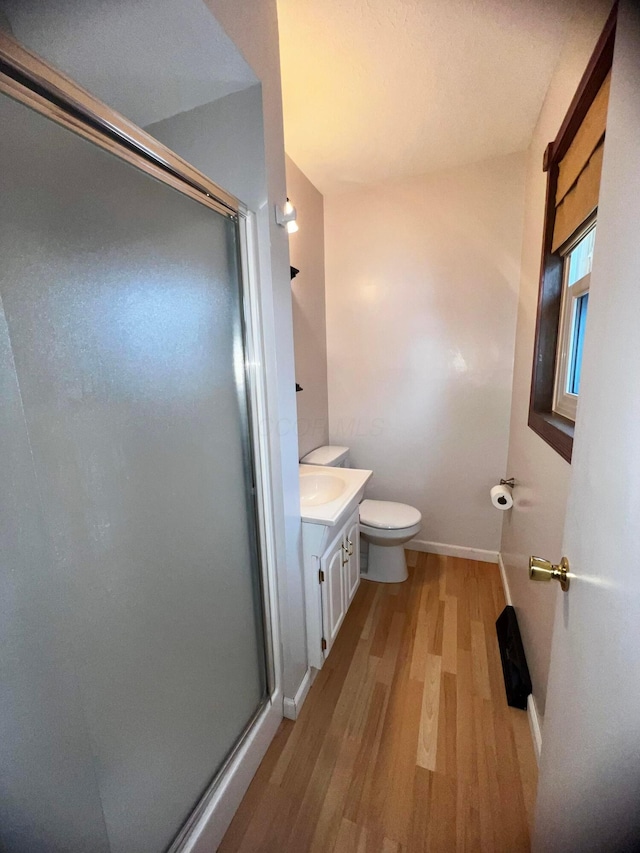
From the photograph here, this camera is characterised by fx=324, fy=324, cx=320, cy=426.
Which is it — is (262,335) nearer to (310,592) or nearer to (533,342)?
(310,592)

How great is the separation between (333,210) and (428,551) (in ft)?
8.65

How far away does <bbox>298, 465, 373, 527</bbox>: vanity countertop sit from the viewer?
1.36m

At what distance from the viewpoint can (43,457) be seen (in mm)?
633

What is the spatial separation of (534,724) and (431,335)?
→ 205 cm

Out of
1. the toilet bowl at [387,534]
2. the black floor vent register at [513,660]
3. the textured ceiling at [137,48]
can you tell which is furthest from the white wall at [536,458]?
the textured ceiling at [137,48]

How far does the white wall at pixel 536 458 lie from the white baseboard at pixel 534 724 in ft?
0.14

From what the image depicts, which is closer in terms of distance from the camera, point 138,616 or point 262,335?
point 138,616

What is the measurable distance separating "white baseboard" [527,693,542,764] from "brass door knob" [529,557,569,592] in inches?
40.7

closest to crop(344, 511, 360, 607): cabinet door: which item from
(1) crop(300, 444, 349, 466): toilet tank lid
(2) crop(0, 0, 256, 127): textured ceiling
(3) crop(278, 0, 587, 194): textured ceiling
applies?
(1) crop(300, 444, 349, 466): toilet tank lid

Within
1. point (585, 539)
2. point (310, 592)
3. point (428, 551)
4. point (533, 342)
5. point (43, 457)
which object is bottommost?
point (428, 551)

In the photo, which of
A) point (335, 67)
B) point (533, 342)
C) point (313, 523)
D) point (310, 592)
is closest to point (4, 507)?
point (313, 523)

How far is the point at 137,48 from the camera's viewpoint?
89 centimetres

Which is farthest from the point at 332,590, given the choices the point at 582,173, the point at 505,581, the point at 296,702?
the point at 582,173

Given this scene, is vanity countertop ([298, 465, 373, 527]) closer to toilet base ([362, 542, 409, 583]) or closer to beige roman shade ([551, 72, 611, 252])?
toilet base ([362, 542, 409, 583])
